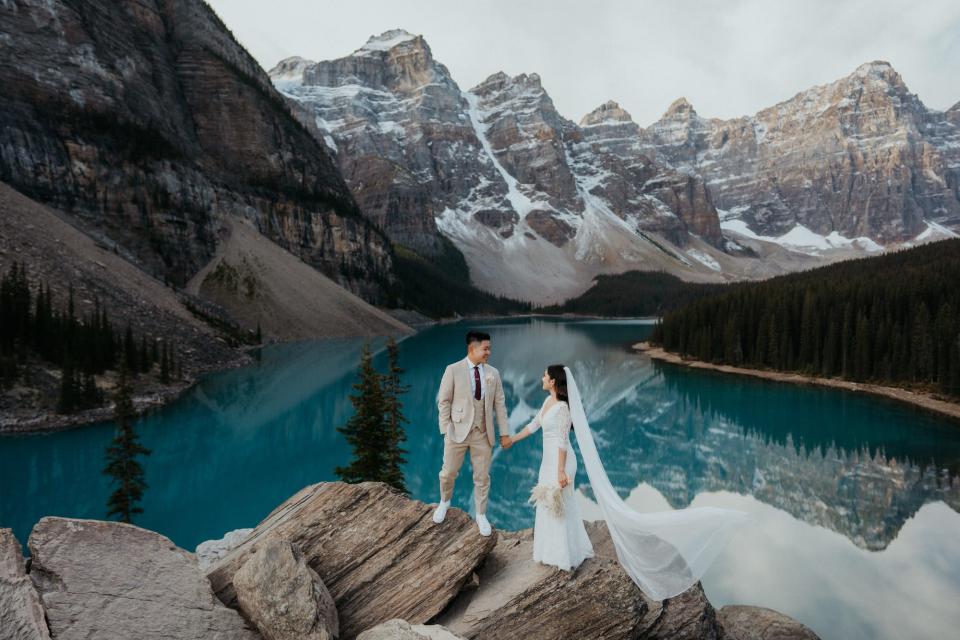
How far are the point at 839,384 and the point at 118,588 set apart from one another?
6276 cm

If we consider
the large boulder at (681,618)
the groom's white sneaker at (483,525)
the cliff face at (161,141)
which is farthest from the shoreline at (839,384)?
the cliff face at (161,141)

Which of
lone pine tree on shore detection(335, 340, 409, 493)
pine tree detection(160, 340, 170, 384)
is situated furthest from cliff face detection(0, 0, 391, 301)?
lone pine tree on shore detection(335, 340, 409, 493)

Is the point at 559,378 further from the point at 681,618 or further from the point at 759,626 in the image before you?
the point at 759,626

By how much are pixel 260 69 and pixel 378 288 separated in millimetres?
61880

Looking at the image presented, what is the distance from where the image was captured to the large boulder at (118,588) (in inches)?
229

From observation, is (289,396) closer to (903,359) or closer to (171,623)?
(171,623)

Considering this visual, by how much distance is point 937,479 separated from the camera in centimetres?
2823

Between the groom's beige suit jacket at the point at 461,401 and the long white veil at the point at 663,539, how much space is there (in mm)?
1141

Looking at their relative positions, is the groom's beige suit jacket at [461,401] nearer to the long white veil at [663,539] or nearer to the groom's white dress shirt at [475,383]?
the groom's white dress shirt at [475,383]

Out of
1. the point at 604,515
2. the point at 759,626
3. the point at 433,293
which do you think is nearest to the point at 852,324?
the point at 759,626

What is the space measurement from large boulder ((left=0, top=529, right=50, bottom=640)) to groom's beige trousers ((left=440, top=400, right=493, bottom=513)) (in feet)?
15.0

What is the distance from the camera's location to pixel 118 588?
6.33 metres

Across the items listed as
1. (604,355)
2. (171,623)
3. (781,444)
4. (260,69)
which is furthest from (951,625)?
(260,69)

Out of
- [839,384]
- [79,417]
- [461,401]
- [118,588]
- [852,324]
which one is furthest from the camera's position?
[852,324]
